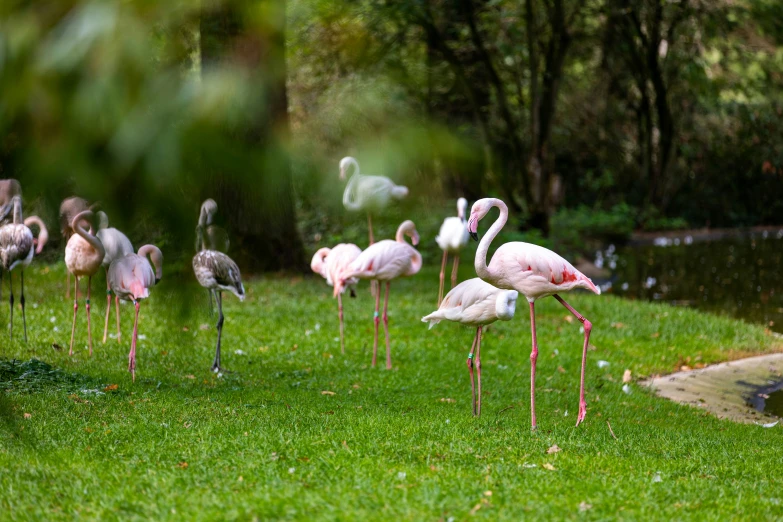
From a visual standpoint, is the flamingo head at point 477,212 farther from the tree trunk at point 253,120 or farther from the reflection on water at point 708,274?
the reflection on water at point 708,274

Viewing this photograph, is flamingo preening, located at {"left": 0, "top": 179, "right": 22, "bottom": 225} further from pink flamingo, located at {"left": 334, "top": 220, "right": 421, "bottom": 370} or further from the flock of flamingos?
pink flamingo, located at {"left": 334, "top": 220, "right": 421, "bottom": 370}

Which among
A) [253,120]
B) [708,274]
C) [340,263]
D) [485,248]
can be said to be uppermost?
[253,120]

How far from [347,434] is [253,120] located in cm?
392

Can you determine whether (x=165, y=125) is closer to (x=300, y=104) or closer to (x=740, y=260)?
(x=300, y=104)

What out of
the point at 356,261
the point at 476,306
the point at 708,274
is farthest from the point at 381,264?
the point at 708,274

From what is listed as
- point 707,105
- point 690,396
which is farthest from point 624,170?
point 690,396

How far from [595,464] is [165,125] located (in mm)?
3772

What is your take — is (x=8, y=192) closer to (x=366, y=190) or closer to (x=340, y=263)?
(x=366, y=190)

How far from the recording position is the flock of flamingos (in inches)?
38.9

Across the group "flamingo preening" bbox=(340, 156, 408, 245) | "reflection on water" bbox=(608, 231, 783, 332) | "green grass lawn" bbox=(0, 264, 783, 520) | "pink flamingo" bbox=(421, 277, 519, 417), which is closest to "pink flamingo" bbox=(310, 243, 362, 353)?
"green grass lawn" bbox=(0, 264, 783, 520)

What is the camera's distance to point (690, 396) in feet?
22.4

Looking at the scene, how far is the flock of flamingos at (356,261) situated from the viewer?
987 millimetres

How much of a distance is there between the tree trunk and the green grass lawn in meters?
0.11

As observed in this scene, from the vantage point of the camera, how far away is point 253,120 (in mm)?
880
